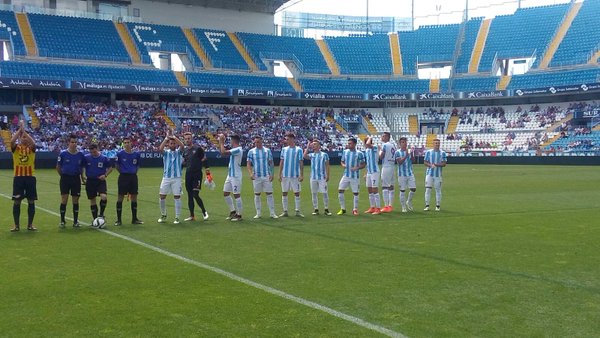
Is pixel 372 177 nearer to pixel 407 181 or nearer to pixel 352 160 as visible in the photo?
pixel 352 160

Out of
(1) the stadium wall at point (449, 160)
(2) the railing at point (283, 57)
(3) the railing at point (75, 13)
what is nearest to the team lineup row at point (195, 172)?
(1) the stadium wall at point (449, 160)

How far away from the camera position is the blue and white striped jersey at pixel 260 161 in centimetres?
1614

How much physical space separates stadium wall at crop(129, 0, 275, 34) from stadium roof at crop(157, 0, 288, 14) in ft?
1.41

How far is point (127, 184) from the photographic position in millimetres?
14953

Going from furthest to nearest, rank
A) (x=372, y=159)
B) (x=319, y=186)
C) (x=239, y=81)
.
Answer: (x=239, y=81) < (x=372, y=159) < (x=319, y=186)

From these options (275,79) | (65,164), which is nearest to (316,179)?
(65,164)

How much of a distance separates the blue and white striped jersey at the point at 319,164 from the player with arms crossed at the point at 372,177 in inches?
50.7

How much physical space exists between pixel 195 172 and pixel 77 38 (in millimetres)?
47318

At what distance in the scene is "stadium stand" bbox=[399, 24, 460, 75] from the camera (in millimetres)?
69062

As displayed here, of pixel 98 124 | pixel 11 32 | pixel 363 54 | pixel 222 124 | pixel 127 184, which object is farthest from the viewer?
pixel 363 54

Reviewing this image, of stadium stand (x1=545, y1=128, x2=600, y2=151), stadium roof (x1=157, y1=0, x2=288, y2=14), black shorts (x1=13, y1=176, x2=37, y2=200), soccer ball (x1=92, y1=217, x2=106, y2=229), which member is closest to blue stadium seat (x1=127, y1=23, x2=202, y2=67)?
stadium roof (x1=157, y1=0, x2=288, y2=14)

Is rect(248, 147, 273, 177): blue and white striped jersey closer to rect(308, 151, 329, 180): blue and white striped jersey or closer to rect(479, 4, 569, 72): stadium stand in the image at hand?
rect(308, 151, 329, 180): blue and white striped jersey

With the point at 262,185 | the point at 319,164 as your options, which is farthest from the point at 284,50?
the point at 262,185

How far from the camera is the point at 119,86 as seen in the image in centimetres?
5462
